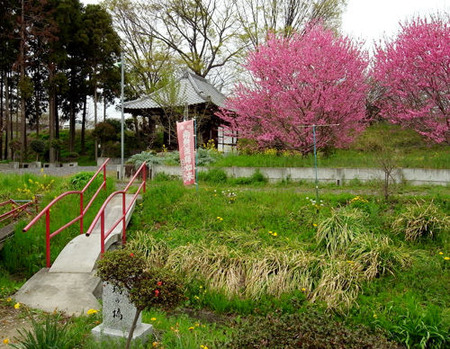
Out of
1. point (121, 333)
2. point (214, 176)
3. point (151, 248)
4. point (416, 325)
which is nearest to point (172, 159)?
point (214, 176)

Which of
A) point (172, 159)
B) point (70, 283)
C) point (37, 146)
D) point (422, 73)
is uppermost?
point (422, 73)

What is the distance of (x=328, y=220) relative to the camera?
6.36m

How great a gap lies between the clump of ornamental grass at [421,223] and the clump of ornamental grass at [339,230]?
589mm

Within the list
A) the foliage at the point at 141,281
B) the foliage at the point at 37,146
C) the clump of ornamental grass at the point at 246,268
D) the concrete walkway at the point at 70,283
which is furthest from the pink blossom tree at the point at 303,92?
the foliage at the point at 37,146

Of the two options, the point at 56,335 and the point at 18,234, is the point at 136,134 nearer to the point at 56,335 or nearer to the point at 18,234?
the point at 18,234

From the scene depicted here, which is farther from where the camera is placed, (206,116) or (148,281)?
(206,116)

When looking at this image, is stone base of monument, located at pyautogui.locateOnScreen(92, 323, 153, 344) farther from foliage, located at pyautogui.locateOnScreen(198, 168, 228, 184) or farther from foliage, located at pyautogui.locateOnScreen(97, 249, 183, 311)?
foliage, located at pyautogui.locateOnScreen(198, 168, 228, 184)

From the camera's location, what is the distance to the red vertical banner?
8578 mm

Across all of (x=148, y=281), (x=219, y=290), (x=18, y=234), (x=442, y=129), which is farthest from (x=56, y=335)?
(x=442, y=129)

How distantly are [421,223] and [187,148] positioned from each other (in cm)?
476

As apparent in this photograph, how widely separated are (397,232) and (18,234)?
6281 millimetres

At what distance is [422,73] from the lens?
11414 mm

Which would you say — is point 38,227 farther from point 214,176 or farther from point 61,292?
point 214,176

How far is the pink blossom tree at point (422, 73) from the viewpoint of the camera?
10.9 m
